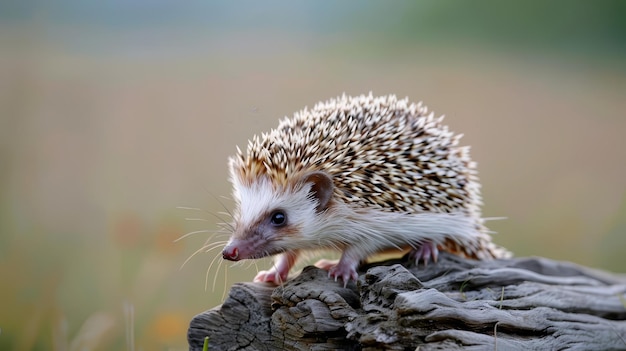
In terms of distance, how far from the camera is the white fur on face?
211cm

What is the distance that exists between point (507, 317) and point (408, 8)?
1.97 m

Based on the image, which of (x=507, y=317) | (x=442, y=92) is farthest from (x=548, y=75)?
(x=507, y=317)

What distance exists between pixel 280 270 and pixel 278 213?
0.27m

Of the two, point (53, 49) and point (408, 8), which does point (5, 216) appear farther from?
point (408, 8)

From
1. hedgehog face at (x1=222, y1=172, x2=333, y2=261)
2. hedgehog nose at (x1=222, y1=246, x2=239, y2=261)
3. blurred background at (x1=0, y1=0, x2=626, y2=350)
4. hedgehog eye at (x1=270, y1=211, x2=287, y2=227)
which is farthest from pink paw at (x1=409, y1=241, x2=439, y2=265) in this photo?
blurred background at (x1=0, y1=0, x2=626, y2=350)

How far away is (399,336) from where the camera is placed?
1.73 m

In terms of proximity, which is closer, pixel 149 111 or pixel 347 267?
pixel 347 267

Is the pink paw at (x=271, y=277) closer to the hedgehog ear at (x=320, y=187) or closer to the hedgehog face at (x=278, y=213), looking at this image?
the hedgehog face at (x=278, y=213)

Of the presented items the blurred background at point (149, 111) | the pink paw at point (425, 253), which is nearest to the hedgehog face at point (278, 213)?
the pink paw at point (425, 253)

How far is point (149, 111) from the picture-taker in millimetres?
3088

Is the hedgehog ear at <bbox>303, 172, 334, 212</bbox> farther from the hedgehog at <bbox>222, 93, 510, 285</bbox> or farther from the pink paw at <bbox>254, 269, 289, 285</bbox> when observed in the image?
the pink paw at <bbox>254, 269, 289, 285</bbox>

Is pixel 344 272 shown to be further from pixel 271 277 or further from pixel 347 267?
pixel 271 277

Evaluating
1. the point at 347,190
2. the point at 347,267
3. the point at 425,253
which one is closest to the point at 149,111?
the point at 347,190

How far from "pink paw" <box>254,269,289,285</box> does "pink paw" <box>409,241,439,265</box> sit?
0.49m
